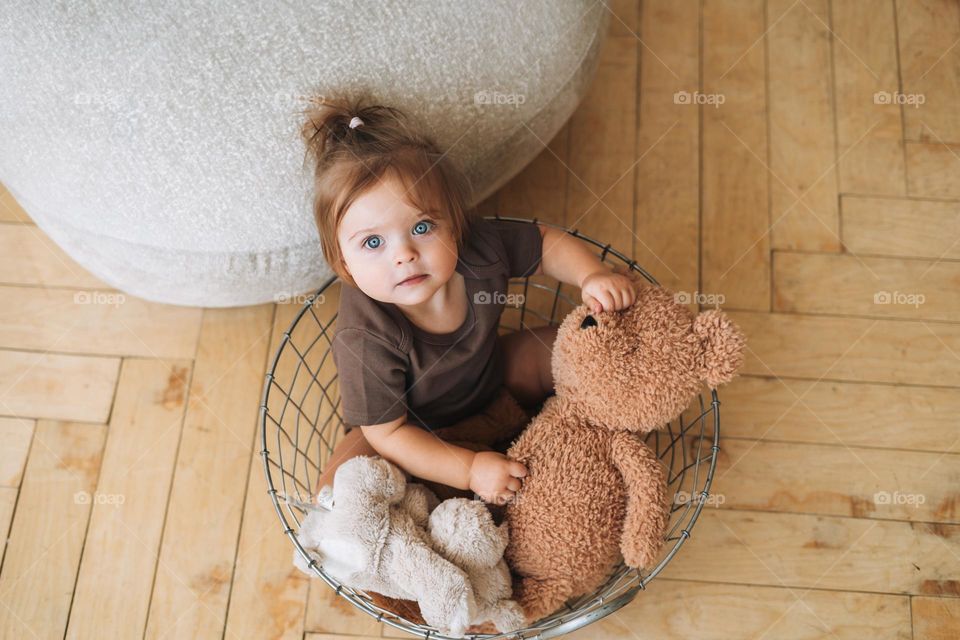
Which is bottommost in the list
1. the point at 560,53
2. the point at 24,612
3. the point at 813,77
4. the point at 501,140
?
the point at 24,612

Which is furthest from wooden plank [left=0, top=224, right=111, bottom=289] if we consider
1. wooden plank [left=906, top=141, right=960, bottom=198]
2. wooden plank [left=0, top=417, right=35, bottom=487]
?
wooden plank [left=906, top=141, right=960, bottom=198]

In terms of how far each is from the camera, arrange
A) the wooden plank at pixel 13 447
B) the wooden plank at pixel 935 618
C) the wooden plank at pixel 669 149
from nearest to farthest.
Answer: the wooden plank at pixel 935 618 < the wooden plank at pixel 13 447 < the wooden plank at pixel 669 149

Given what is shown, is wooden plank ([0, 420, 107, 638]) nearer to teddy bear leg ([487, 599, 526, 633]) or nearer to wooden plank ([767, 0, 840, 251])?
teddy bear leg ([487, 599, 526, 633])

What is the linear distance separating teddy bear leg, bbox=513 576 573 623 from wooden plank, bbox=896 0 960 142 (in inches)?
36.8

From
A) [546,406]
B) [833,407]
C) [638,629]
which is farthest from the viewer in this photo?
[833,407]

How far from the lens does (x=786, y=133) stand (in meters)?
1.36

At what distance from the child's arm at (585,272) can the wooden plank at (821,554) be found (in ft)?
1.29

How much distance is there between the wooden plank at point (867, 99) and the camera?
4.34 ft

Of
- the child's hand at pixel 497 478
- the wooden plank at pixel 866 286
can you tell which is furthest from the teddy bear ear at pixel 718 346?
the wooden plank at pixel 866 286

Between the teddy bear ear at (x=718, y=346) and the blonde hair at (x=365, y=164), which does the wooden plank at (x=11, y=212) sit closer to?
the blonde hair at (x=365, y=164)

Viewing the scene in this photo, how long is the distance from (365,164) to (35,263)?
2.34 ft

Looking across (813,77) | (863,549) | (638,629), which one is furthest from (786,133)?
(638,629)

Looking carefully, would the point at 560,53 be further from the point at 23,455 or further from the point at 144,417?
the point at 23,455

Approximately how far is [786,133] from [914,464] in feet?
1.81
